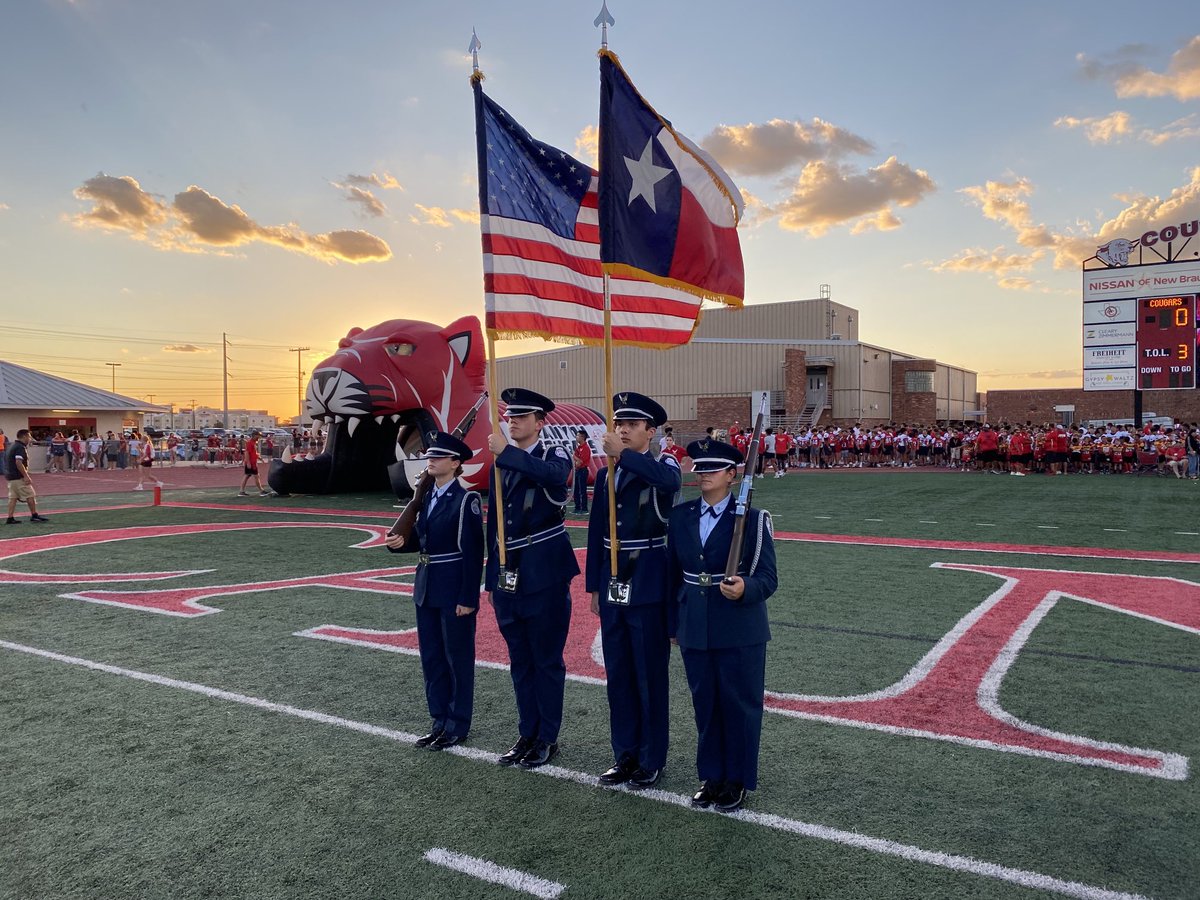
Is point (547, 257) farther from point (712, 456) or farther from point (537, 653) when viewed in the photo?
point (537, 653)

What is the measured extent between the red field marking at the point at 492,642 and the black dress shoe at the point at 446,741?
4.31 ft

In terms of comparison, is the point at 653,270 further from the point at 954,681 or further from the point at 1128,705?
the point at 1128,705

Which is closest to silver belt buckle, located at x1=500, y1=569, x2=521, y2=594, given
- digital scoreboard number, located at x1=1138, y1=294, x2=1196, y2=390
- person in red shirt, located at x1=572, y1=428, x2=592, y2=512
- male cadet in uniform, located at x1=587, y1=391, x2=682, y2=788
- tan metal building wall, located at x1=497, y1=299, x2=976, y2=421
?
male cadet in uniform, located at x1=587, y1=391, x2=682, y2=788

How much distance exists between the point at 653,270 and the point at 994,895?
399 centimetres

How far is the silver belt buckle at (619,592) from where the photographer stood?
4.13 metres

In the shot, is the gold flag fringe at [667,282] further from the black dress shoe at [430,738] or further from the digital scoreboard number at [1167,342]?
the digital scoreboard number at [1167,342]

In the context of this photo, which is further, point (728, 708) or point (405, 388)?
point (405, 388)

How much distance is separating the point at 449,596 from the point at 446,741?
33.6 inches

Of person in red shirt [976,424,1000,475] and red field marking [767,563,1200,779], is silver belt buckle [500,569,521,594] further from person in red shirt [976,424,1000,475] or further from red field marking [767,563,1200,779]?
person in red shirt [976,424,1000,475]

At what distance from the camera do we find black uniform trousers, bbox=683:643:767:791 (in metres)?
3.81

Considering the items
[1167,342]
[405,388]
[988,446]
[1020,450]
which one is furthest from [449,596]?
[1167,342]

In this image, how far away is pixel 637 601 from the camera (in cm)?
414

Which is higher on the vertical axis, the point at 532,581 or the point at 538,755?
the point at 532,581

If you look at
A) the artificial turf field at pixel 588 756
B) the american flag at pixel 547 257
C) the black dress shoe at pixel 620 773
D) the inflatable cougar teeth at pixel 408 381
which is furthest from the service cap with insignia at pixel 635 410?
the inflatable cougar teeth at pixel 408 381
